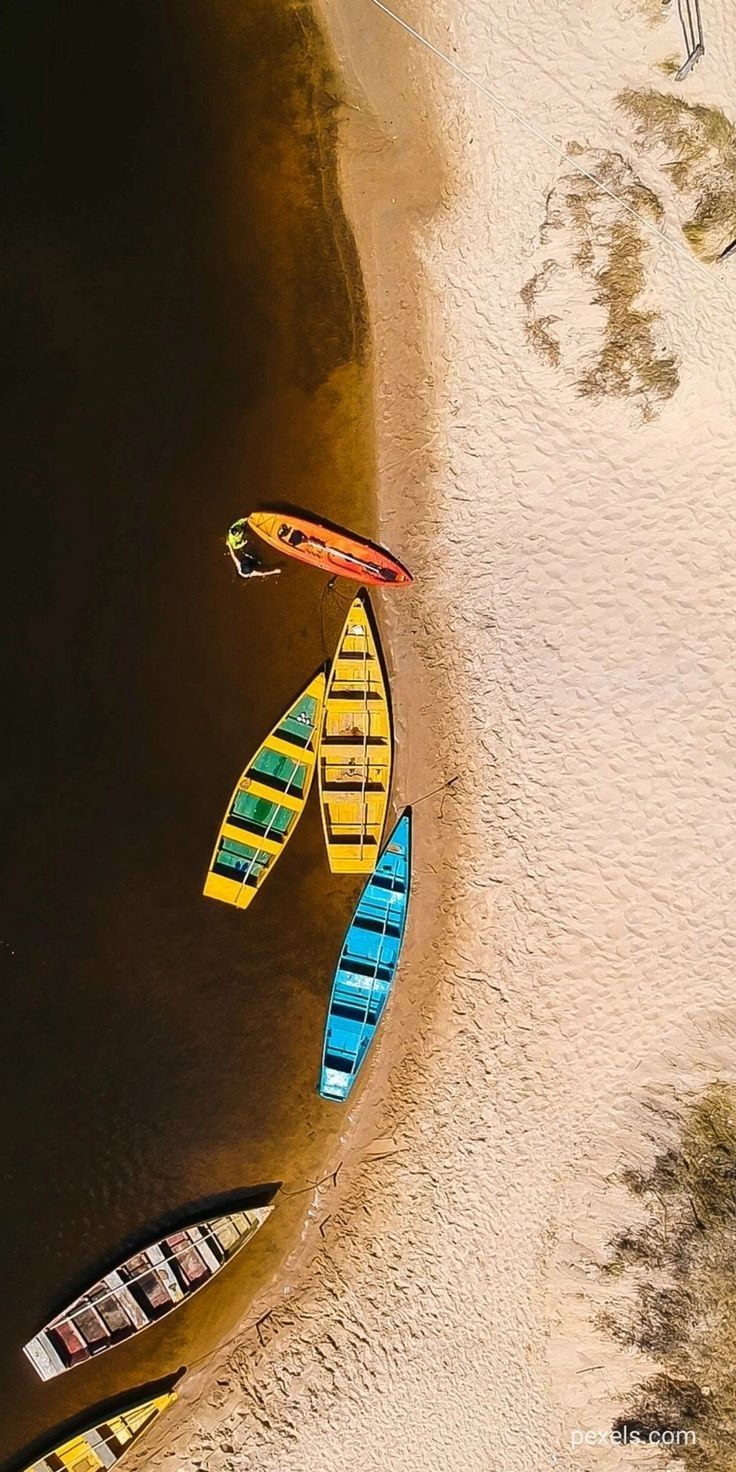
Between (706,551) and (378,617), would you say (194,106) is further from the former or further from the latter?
(706,551)

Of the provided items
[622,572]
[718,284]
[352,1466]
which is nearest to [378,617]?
[622,572]

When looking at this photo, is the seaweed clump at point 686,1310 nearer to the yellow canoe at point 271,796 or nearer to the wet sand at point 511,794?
the wet sand at point 511,794

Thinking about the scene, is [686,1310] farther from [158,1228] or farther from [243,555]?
[243,555]

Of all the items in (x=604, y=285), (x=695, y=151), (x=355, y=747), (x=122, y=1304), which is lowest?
(x=122, y=1304)

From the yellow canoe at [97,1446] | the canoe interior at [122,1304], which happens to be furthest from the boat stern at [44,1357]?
the yellow canoe at [97,1446]

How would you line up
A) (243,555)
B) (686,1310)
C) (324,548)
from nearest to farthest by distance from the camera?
(686,1310)
(324,548)
(243,555)

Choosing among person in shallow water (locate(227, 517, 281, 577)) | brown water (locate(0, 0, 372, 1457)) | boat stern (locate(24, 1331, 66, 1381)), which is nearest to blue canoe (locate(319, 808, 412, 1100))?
brown water (locate(0, 0, 372, 1457))


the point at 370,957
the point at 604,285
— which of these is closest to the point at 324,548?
the point at 604,285

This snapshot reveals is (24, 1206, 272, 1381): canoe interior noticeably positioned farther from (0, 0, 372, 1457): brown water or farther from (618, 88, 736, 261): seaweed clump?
(618, 88, 736, 261): seaweed clump
